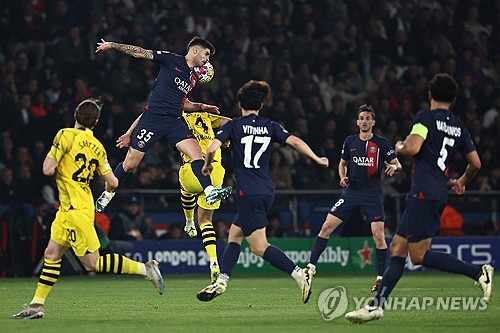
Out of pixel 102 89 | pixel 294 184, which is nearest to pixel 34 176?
pixel 102 89

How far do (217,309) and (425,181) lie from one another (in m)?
3.07

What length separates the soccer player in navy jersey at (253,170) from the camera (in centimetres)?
1112

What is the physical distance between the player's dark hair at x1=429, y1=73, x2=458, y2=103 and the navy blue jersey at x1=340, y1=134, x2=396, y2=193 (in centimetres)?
519

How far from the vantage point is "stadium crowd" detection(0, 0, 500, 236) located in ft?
66.7

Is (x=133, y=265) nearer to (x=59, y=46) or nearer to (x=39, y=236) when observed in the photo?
(x=39, y=236)

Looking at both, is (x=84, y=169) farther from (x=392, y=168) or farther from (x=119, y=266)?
(x=392, y=168)

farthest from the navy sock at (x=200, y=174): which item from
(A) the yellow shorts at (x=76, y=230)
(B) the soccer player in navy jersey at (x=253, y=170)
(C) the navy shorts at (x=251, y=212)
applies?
(A) the yellow shorts at (x=76, y=230)

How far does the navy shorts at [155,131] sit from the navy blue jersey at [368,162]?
260 cm

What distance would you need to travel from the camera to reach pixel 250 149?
11.2 meters

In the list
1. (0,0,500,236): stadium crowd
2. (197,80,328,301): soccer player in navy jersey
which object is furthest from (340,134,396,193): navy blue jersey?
(0,0,500,236): stadium crowd

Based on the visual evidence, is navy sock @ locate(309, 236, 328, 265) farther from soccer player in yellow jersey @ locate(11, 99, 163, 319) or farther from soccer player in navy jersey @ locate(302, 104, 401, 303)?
soccer player in yellow jersey @ locate(11, 99, 163, 319)

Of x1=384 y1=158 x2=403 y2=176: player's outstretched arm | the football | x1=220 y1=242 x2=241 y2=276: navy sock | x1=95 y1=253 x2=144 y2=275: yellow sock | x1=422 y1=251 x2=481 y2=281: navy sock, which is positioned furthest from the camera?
x1=384 y1=158 x2=403 y2=176: player's outstretched arm

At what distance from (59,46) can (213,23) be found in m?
3.75

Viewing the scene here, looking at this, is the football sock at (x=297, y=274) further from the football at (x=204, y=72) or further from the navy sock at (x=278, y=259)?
the football at (x=204, y=72)
